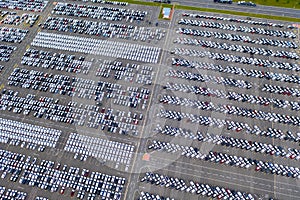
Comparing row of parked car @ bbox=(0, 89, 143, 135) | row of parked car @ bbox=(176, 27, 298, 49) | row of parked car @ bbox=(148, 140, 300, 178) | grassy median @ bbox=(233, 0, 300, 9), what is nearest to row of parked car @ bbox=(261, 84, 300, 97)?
row of parked car @ bbox=(176, 27, 298, 49)

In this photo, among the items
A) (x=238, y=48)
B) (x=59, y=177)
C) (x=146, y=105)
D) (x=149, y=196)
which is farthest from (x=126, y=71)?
(x=149, y=196)

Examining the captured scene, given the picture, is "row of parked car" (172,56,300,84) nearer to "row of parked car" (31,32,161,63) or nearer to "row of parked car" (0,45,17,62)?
"row of parked car" (31,32,161,63)

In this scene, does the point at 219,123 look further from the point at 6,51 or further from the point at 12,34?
the point at 12,34

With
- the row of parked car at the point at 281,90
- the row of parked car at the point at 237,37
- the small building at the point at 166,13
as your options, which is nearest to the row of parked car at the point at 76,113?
the row of parked car at the point at 237,37

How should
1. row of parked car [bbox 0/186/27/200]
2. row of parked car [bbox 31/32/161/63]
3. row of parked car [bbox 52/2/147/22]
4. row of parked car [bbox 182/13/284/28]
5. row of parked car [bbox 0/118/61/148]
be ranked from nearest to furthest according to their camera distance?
row of parked car [bbox 0/186/27/200] < row of parked car [bbox 0/118/61/148] < row of parked car [bbox 31/32/161/63] < row of parked car [bbox 182/13/284/28] < row of parked car [bbox 52/2/147/22]

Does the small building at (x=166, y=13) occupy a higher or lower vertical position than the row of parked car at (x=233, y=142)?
higher

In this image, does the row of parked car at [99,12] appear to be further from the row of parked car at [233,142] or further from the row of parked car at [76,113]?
the row of parked car at [233,142]

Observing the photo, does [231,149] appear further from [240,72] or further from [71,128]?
[71,128]

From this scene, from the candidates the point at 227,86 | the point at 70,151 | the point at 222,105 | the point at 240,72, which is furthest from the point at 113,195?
the point at 240,72
